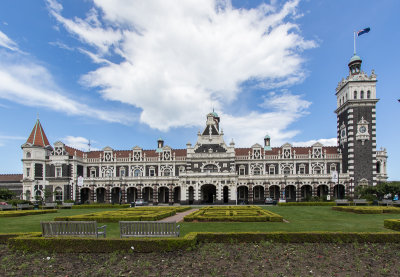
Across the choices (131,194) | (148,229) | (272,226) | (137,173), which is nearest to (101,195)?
(131,194)

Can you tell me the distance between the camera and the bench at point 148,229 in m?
14.1

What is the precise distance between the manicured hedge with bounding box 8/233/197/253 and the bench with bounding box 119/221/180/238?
0.80 m

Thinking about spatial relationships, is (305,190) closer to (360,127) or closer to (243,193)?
(243,193)

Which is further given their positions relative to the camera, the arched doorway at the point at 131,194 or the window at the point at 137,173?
the window at the point at 137,173

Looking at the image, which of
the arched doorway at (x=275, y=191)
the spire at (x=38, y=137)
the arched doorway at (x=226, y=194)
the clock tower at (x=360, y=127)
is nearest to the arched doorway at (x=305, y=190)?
the arched doorway at (x=275, y=191)

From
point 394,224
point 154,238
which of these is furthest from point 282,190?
point 154,238

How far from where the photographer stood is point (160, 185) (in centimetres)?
6091

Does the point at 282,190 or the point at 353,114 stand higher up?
the point at 353,114

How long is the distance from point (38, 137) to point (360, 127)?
66.8m

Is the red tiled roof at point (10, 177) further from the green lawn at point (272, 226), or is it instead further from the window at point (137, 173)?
the green lawn at point (272, 226)

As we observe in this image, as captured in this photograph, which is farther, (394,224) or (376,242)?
(394,224)

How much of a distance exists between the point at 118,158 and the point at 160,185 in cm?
1314

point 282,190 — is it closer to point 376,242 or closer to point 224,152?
point 224,152

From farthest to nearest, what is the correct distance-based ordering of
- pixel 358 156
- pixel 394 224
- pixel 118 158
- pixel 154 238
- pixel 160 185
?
pixel 118 158
pixel 160 185
pixel 358 156
pixel 394 224
pixel 154 238
